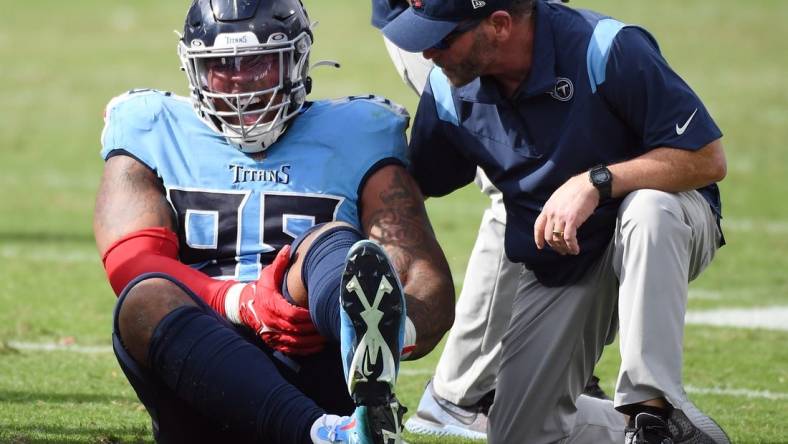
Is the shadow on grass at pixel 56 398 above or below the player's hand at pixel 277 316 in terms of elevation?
below

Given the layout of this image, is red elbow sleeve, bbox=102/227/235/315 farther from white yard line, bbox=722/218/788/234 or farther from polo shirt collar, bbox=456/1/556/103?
white yard line, bbox=722/218/788/234

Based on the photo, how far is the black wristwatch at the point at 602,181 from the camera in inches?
161

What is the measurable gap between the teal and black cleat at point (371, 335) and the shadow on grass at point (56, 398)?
193cm

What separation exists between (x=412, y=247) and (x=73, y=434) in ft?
4.17

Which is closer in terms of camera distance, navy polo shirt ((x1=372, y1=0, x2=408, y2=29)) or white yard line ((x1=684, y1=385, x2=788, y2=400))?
navy polo shirt ((x1=372, y1=0, x2=408, y2=29))

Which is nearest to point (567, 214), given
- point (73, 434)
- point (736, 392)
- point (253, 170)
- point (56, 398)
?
point (253, 170)

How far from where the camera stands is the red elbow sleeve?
4359 millimetres

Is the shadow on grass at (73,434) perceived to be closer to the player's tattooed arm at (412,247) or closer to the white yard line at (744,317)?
the player's tattooed arm at (412,247)

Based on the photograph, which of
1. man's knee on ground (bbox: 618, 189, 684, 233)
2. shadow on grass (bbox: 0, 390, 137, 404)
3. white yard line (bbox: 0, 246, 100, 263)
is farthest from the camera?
white yard line (bbox: 0, 246, 100, 263)

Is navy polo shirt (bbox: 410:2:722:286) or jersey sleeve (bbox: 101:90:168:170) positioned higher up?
navy polo shirt (bbox: 410:2:722:286)

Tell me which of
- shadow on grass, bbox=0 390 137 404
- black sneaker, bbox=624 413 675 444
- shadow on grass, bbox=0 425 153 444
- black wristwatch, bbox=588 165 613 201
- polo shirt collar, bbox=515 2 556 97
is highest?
polo shirt collar, bbox=515 2 556 97

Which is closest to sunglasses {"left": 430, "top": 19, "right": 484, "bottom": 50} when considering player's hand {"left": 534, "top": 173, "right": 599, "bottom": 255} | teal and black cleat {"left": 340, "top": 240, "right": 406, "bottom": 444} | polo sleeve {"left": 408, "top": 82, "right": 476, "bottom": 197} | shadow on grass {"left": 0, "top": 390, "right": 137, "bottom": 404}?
polo sleeve {"left": 408, "top": 82, "right": 476, "bottom": 197}

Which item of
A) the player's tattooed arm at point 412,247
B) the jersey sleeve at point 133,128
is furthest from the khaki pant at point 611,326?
the jersey sleeve at point 133,128

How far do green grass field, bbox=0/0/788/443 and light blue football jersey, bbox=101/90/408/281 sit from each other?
0.74 metres
